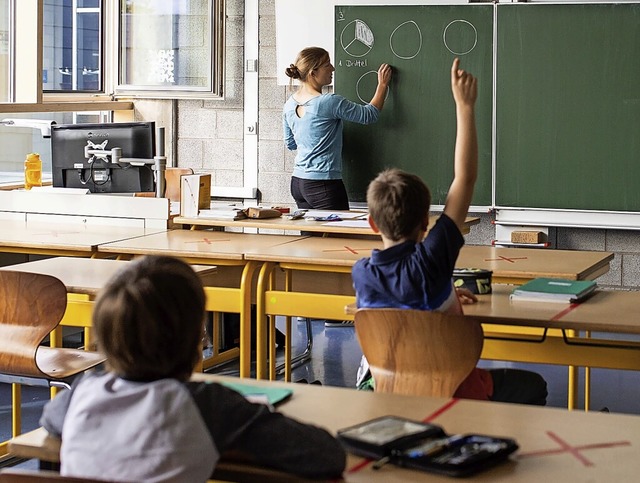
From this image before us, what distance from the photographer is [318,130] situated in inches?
239

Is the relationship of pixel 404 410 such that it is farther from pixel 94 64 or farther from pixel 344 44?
pixel 94 64

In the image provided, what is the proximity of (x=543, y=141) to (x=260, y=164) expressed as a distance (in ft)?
6.55

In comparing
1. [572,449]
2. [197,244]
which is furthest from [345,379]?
[572,449]

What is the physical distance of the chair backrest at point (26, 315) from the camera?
340 cm

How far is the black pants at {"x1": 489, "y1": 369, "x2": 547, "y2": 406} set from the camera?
3041 mm

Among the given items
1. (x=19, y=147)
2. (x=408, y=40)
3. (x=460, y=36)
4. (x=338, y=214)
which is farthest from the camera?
(x=19, y=147)

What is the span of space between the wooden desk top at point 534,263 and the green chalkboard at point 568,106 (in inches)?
63.1

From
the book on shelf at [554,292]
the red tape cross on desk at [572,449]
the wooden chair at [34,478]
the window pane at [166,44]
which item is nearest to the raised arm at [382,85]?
the window pane at [166,44]

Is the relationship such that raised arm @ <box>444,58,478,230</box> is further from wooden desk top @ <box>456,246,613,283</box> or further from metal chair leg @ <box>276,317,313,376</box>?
metal chair leg @ <box>276,317,313,376</box>

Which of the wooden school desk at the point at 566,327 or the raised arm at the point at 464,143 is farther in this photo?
the wooden school desk at the point at 566,327

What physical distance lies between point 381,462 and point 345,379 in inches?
140

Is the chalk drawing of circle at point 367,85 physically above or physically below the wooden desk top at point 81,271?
above

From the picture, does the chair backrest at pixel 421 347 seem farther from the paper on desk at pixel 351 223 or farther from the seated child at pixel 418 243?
the paper on desk at pixel 351 223

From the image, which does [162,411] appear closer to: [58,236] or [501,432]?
[501,432]
